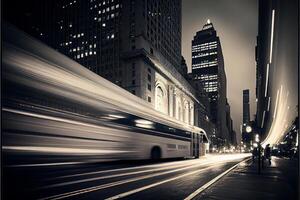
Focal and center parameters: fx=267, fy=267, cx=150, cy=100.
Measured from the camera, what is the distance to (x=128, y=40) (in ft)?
262

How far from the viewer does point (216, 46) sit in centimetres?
19862

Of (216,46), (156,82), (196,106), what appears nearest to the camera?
(156,82)

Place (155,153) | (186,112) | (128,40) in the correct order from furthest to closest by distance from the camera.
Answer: (186,112)
(128,40)
(155,153)

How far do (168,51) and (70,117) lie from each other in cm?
9596

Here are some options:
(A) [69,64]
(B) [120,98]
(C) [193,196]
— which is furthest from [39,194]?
(B) [120,98]

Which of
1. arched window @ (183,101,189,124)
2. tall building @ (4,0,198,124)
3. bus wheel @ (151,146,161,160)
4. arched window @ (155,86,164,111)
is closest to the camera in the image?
bus wheel @ (151,146,161,160)

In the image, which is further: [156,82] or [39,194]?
[156,82]

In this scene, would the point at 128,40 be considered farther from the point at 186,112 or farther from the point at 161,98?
the point at 186,112

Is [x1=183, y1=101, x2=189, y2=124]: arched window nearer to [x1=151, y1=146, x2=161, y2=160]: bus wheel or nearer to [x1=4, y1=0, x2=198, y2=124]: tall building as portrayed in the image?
[x1=4, y1=0, x2=198, y2=124]: tall building

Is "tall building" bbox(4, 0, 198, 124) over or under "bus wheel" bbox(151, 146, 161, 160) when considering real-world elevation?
over

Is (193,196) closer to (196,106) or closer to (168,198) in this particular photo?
(168,198)

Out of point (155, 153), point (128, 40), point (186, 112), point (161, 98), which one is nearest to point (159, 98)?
point (161, 98)

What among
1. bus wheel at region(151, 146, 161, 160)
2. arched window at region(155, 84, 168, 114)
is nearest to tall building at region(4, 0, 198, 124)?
arched window at region(155, 84, 168, 114)

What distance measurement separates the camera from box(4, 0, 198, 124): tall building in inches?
2997
